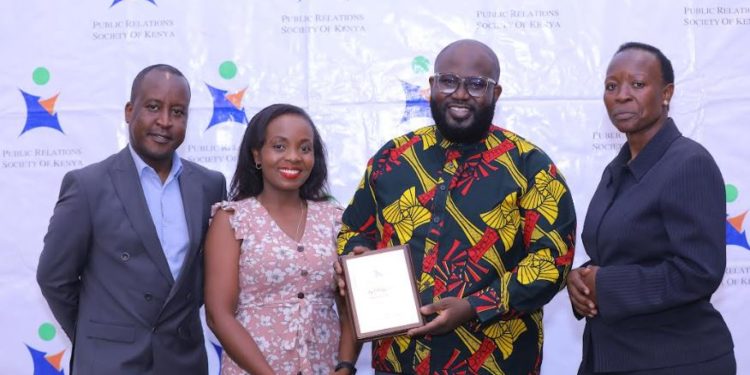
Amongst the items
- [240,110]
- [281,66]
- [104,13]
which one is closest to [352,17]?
[281,66]

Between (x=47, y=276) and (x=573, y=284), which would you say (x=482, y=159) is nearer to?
(x=573, y=284)

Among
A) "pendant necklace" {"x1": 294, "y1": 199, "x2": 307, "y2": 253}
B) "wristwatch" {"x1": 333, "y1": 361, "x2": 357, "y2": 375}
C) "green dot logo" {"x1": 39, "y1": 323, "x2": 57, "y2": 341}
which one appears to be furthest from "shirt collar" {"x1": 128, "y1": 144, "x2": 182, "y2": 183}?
"green dot logo" {"x1": 39, "y1": 323, "x2": 57, "y2": 341}

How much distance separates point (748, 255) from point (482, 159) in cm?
215

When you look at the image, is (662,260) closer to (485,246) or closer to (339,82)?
(485,246)

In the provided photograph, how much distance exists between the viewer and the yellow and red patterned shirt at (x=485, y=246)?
2.48 metres

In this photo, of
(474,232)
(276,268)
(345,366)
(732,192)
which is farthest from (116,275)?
(732,192)

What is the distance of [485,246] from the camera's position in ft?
8.29

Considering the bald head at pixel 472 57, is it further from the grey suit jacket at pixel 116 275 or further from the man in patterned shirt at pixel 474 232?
the grey suit jacket at pixel 116 275

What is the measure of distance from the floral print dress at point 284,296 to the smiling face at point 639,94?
3.60 feet

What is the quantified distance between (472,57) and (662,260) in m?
0.88

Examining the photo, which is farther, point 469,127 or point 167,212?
point 167,212

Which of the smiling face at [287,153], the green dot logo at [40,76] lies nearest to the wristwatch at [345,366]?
the smiling face at [287,153]

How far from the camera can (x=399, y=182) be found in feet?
8.74

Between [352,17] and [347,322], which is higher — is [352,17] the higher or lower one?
the higher one
